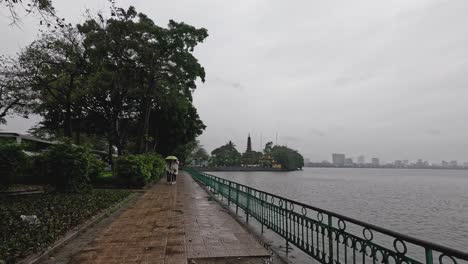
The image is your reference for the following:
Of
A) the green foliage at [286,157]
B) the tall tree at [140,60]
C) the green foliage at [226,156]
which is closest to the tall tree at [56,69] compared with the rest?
the tall tree at [140,60]

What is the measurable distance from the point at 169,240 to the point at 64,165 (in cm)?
930

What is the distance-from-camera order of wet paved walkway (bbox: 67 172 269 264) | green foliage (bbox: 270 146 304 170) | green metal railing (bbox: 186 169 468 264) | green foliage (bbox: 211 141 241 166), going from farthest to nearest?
green foliage (bbox: 270 146 304 170) < green foliage (bbox: 211 141 241 166) < wet paved walkway (bbox: 67 172 269 264) < green metal railing (bbox: 186 169 468 264)

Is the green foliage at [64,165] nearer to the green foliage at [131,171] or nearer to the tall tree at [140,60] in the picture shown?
the green foliage at [131,171]

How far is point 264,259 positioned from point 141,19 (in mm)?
21028

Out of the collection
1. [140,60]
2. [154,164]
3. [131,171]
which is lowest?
[131,171]

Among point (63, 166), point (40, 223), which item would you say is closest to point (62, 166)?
point (63, 166)

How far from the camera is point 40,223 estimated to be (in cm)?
747

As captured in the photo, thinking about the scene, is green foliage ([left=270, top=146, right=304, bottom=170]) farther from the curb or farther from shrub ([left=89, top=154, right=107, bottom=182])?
the curb

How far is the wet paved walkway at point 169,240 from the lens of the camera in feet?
18.0

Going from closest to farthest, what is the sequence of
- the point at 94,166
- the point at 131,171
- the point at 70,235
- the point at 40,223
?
the point at 70,235
the point at 40,223
the point at 94,166
the point at 131,171

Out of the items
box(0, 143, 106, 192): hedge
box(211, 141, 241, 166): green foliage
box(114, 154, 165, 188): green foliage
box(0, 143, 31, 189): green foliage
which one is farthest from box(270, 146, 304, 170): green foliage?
box(0, 143, 31, 189): green foliage

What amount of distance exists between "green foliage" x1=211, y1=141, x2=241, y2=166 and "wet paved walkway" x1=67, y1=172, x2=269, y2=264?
379 ft

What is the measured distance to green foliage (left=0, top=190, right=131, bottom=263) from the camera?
18.3ft

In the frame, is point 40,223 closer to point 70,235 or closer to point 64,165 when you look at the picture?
point 70,235
